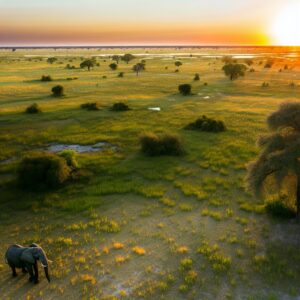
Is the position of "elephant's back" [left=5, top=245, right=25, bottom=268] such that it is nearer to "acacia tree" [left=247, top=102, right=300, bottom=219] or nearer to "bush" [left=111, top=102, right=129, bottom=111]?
"acacia tree" [left=247, top=102, right=300, bottom=219]

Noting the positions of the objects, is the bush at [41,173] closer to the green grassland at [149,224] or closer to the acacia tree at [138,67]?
the green grassland at [149,224]

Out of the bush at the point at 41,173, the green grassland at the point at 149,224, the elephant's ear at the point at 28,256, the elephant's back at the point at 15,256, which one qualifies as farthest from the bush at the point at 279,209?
the bush at the point at 41,173

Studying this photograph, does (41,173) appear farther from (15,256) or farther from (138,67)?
(138,67)

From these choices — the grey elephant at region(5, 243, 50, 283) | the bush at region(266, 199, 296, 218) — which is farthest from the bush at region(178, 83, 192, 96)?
the grey elephant at region(5, 243, 50, 283)

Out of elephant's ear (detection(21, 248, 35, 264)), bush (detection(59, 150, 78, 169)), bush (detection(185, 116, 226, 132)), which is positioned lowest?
elephant's ear (detection(21, 248, 35, 264))

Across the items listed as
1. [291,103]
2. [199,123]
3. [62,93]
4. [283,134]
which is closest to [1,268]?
[283,134]

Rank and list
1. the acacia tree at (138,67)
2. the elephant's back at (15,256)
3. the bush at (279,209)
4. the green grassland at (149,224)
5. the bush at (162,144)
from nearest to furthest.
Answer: the green grassland at (149,224) < the elephant's back at (15,256) < the bush at (279,209) < the bush at (162,144) < the acacia tree at (138,67)

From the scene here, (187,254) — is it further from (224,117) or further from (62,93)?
(62,93)

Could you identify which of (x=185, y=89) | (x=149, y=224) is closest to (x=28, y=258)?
(x=149, y=224)
